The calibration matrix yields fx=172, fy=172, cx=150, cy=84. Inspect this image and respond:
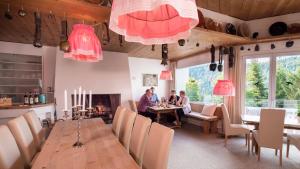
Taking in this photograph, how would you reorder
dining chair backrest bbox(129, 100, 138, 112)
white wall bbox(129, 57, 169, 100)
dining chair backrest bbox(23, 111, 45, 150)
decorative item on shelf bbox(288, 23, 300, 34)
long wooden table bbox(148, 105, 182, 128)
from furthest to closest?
white wall bbox(129, 57, 169, 100)
dining chair backrest bbox(129, 100, 138, 112)
long wooden table bbox(148, 105, 182, 128)
decorative item on shelf bbox(288, 23, 300, 34)
dining chair backrest bbox(23, 111, 45, 150)

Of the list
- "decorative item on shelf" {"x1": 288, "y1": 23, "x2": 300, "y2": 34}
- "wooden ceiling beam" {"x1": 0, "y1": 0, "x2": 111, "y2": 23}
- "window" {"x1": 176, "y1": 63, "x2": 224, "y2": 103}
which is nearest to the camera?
"wooden ceiling beam" {"x1": 0, "y1": 0, "x2": 111, "y2": 23}

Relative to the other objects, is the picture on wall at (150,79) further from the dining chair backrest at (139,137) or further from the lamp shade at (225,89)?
the dining chair backrest at (139,137)

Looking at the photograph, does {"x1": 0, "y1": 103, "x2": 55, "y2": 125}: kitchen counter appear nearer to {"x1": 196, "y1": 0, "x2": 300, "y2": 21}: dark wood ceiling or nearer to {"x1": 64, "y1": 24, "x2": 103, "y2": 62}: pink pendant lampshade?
{"x1": 64, "y1": 24, "x2": 103, "y2": 62}: pink pendant lampshade

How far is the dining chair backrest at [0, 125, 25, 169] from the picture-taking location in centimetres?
134

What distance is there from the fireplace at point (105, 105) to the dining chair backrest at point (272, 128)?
13.4 ft

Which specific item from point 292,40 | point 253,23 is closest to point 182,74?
point 253,23

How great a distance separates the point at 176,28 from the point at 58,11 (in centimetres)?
217

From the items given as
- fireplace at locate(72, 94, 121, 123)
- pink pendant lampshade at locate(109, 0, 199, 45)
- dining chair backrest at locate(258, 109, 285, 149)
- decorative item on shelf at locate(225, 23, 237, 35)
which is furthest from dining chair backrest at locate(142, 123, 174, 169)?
fireplace at locate(72, 94, 121, 123)

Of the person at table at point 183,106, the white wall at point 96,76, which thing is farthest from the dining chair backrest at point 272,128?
the white wall at point 96,76

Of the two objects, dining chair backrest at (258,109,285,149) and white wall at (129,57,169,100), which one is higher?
white wall at (129,57,169,100)

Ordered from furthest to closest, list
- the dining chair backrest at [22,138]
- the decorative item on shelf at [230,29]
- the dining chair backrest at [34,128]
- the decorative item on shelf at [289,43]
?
the decorative item on shelf at [230,29] → the decorative item on shelf at [289,43] → the dining chair backrest at [34,128] → the dining chair backrest at [22,138]

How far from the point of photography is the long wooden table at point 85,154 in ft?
4.24

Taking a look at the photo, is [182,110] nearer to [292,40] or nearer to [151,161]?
[292,40]

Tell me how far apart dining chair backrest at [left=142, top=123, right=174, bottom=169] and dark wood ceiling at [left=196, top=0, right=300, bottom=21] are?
10.7 feet
